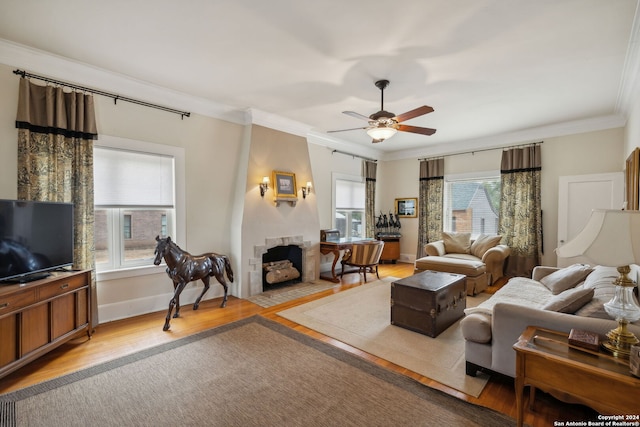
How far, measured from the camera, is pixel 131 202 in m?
3.61

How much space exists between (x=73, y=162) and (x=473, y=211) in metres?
7.06

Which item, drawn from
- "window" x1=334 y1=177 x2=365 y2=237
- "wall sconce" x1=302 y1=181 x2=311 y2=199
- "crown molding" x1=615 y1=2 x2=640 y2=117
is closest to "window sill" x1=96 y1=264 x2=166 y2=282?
"wall sconce" x1=302 y1=181 x2=311 y2=199

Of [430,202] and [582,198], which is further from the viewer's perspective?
[430,202]

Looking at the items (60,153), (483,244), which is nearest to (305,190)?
(60,153)

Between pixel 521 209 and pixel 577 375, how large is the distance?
4.98 m

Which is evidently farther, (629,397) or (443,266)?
(443,266)

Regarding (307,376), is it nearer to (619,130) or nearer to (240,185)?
(240,185)

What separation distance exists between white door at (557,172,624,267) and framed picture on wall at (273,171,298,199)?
4811mm

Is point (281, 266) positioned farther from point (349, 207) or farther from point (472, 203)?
point (472, 203)

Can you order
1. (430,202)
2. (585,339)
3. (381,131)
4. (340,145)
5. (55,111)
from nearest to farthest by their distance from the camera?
(585,339)
(55,111)
(381,131)
(340,145)
(430,202)

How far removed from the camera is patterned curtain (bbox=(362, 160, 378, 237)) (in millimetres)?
7191

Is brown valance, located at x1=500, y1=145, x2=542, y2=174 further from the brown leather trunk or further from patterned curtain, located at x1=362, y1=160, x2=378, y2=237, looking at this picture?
the brown leather trunk

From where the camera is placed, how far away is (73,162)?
10.3ft

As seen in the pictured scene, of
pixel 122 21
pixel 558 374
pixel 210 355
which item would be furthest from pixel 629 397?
pixel 122 21
